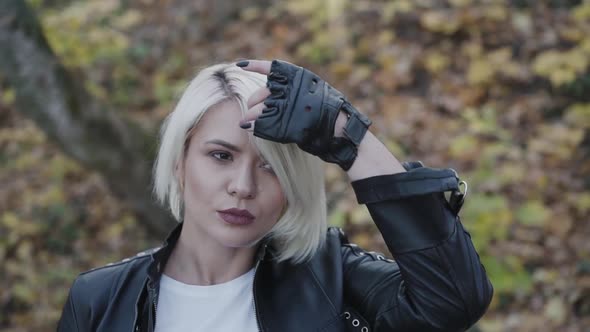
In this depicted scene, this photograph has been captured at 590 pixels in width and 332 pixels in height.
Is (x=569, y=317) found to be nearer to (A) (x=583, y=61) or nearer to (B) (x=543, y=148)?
(B) (x=543, y=148)

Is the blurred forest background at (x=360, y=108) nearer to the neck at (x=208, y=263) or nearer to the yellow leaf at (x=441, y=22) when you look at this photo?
the yellow leaf at (x=441, y=22)

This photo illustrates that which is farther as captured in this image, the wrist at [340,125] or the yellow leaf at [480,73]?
the yellow leaf at [480,73]

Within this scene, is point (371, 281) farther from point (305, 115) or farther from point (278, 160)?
point (305, 115)

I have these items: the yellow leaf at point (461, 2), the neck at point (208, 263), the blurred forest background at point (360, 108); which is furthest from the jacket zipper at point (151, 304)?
the yellow leaf at point (461, 2)

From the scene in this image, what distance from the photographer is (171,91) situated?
7566 millimetres

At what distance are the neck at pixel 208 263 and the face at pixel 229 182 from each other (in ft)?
0.40

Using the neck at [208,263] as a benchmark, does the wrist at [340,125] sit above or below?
above

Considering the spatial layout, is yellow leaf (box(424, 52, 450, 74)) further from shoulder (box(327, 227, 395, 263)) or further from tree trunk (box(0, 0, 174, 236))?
shoulder (box(327, 227, 395, 263))

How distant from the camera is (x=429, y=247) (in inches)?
76.2

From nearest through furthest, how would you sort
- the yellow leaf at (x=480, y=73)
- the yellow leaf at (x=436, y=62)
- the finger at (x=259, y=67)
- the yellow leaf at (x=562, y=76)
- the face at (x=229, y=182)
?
the finger at (x=259, y=67) < the face at (x=229, y=182) < the yellow leaf at (x=562, y=76) < the yellow leaf at (x=480, y=73) < the yellow leaf at (x=436, y=62)

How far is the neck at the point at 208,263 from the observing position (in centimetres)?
234

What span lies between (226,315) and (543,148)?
384 cm

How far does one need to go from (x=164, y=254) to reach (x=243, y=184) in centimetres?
44

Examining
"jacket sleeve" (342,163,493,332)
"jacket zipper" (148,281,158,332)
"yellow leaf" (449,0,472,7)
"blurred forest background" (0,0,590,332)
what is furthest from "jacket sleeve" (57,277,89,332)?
"yellow leaf" (449,0,472,7)
